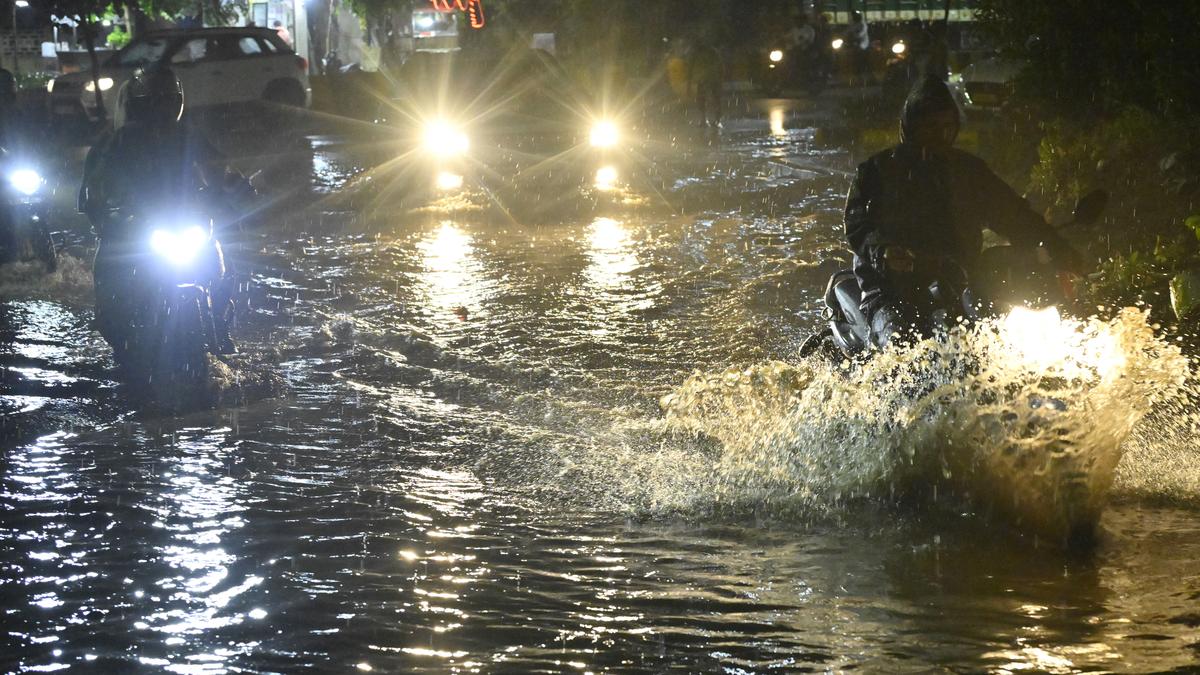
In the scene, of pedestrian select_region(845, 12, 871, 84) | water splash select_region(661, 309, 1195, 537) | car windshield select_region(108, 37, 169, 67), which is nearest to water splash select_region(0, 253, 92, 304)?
water splash select_region(661, 309, 1195, 537)

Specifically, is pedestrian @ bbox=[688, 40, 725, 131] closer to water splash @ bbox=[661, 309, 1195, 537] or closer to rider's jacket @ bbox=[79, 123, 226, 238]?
rider's jacket @ bbox=[79, 123, 226, 238]

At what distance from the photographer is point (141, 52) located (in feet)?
89.7

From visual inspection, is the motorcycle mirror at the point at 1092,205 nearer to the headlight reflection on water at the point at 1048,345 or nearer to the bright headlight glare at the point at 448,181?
the headlight reflection on water at the point at 1048,345

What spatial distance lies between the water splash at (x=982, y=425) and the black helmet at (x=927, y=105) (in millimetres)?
1096

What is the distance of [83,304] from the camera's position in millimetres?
11305

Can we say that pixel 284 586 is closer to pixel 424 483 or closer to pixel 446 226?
pixel 424 483

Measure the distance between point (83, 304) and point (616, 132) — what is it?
1827 centimetres

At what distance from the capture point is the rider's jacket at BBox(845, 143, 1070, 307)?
6.27 meters

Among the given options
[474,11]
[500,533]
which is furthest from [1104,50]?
[474,11]

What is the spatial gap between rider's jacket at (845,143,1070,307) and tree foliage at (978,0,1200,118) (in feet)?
17.1

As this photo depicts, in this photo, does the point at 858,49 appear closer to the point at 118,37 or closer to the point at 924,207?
the point at 118,37

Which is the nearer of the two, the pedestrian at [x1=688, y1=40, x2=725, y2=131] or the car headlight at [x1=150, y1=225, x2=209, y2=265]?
the car headlight at [x1=150, y1=225, x2=209, y2=265]

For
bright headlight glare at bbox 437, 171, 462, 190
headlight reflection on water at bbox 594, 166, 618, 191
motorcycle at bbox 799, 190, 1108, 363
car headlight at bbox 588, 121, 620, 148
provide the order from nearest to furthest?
motorcycle at bbox 799, 190, 1108, 363, headlight reflection on water at bbox 594, 166, 618, 191, bright headlight glare at bbox 437, 171, 462, 190, car headlight at bbox 588, 121, 620, 148

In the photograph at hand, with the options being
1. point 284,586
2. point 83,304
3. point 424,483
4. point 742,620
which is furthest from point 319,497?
point 83,304
